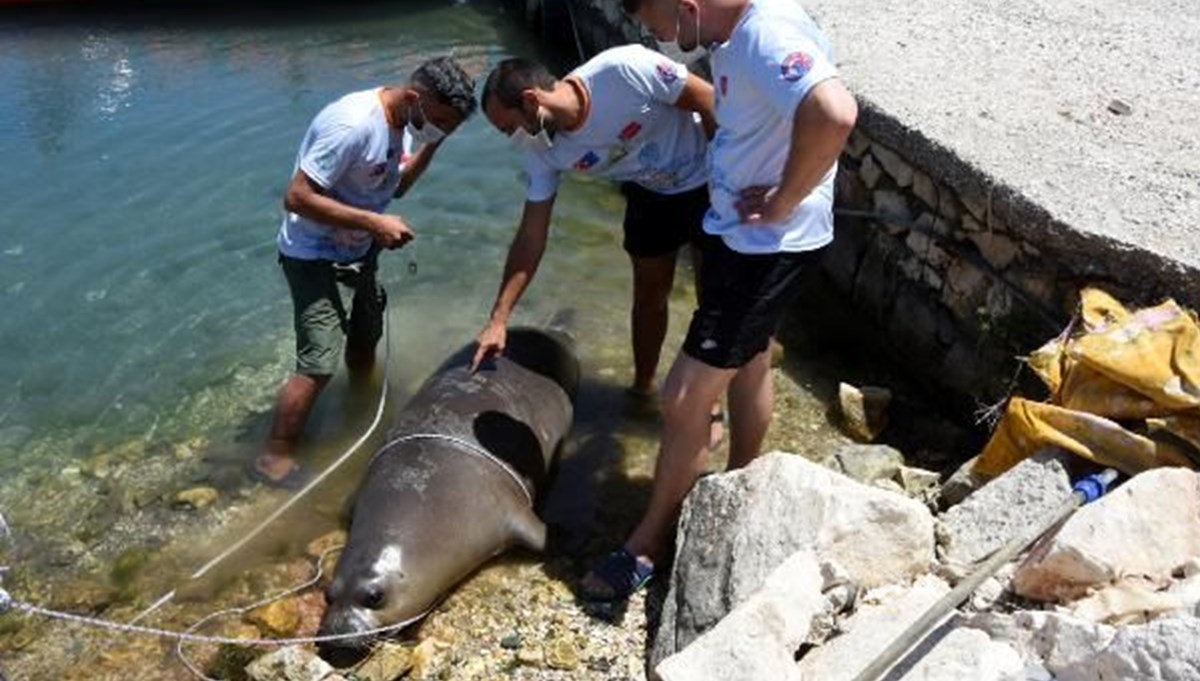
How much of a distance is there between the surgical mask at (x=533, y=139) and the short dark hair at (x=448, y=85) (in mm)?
316

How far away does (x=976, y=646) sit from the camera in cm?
318

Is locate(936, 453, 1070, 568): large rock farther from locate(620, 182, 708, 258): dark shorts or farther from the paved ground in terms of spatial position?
locate(620, 182, 708, 258): dark shorts

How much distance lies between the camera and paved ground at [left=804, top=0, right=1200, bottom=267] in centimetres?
489

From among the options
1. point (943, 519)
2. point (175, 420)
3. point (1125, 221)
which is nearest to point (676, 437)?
point (943, 519)

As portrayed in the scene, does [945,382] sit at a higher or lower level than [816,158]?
lower

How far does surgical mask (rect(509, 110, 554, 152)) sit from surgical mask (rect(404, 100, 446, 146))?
53cm

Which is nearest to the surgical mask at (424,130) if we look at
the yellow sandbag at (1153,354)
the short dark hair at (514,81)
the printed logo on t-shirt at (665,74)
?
the short dark hair at (514,81)

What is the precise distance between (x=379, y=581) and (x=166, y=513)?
171cm

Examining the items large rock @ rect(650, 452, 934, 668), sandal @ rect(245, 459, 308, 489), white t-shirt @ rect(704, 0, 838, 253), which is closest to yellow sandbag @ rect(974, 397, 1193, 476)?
large rock @ rect(650, 452, 934, 668)

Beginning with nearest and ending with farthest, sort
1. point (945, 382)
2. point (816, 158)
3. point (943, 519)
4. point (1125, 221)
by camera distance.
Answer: point (816, 158), point (943, 519), point (1125, 221), point (945, 382)

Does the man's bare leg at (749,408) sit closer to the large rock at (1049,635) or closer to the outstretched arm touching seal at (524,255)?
the outstretched arm touching seal at (524,255)

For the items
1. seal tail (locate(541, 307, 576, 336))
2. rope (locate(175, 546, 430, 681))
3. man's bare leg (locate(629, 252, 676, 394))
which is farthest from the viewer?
seal tail (locate(541, 307, 576, 336))

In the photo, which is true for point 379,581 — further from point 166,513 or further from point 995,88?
point 995,88

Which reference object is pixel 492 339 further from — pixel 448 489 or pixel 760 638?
pixel 760 638
